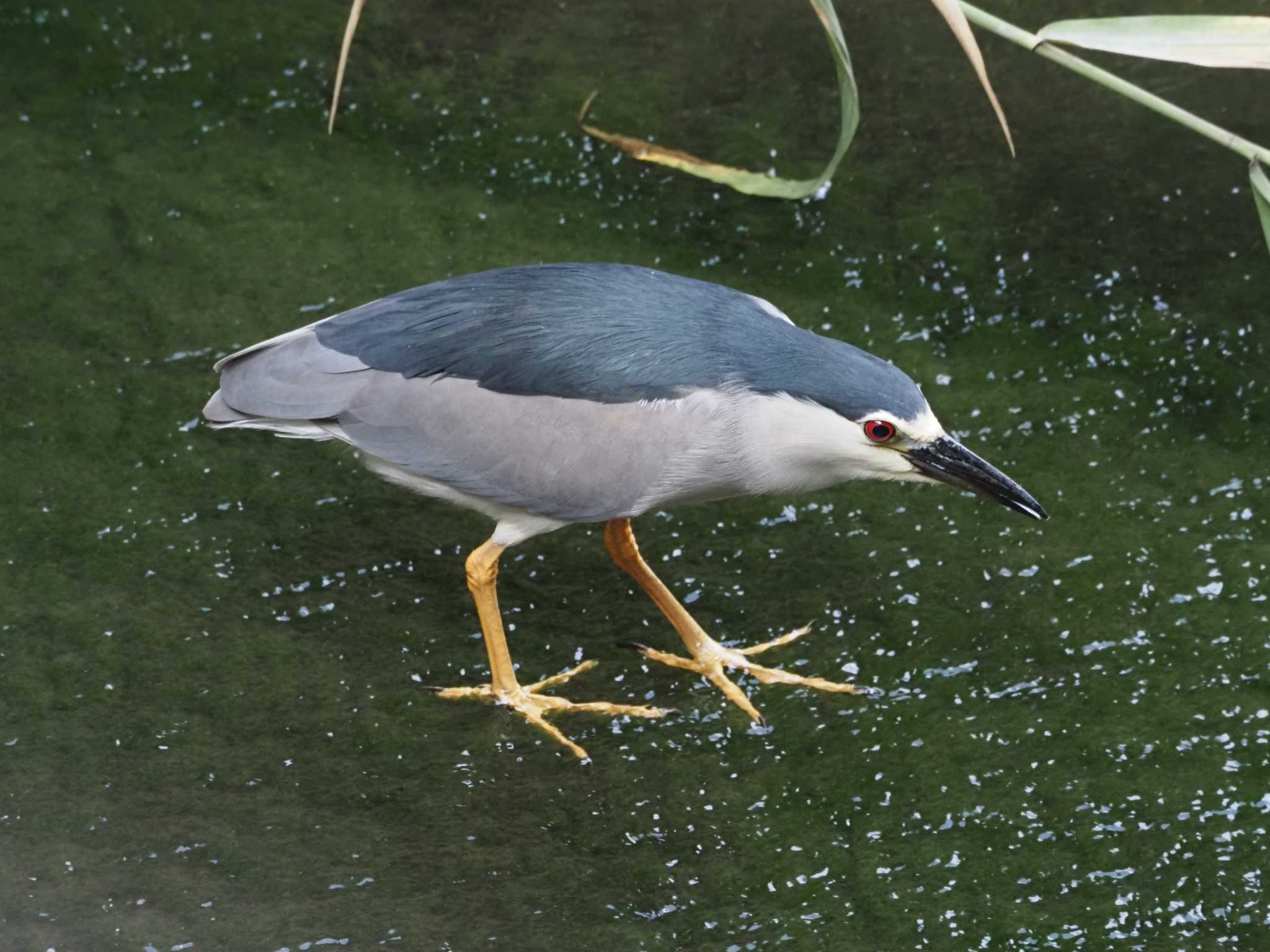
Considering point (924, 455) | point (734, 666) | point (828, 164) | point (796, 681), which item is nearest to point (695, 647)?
point (734, 666)

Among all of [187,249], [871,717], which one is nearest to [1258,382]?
[871,717]

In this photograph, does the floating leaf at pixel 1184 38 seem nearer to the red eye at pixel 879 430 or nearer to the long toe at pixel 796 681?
the red eye at pixel 879 430

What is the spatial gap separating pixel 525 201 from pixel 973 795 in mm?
1980

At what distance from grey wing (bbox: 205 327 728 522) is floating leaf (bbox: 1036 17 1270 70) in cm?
82

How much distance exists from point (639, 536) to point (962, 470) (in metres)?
0.81

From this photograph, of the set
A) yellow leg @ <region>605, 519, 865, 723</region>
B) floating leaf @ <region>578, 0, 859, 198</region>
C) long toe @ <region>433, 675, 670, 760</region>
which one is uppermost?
floating leaf @ <region>578, 0, 859, 198</region>

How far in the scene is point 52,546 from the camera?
2787 mm

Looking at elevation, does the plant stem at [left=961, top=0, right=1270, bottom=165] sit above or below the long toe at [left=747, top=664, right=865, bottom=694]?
above

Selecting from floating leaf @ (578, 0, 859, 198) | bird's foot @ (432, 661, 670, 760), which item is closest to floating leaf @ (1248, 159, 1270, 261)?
floating leaf @ (578, 0, 859, 198)

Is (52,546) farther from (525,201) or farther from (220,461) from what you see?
(525,201)

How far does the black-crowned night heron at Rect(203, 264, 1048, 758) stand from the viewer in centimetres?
239

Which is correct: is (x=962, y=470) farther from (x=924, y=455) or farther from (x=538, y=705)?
(x=538, y=705)

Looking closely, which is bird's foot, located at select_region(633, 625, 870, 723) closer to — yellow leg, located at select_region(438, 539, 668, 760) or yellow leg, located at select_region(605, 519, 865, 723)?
yellow leg, located at select_region(605, 519, 865, 723)

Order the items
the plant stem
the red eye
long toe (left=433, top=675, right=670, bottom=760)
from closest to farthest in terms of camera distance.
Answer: the plant stem < the red eye < long toe (left=433, top=675, right=670, bottom=760)
